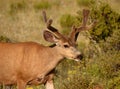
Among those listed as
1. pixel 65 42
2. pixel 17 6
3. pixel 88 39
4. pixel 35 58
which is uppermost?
pixel 65 42

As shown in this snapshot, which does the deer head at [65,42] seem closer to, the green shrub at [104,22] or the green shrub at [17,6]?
the green shrub at [104,22]

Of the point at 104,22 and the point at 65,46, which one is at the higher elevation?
the point at 65,46

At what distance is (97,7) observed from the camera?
17.0 meters

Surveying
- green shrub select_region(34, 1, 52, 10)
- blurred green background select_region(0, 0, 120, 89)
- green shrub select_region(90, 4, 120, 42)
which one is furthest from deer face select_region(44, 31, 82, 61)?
green shrub select_region(34, 1, 52, 10)

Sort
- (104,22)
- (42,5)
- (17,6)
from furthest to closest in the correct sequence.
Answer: (42,5) < (17,6) < (104,22)

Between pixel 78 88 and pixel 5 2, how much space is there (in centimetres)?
2277

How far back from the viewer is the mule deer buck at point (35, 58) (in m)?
12.0

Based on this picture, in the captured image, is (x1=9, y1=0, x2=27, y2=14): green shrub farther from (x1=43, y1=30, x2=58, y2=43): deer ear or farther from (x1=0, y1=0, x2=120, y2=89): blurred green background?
(x1=43, y1=30, x2=58, y2=43): deer ear

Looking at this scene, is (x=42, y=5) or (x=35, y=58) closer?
(x=35, y=58)

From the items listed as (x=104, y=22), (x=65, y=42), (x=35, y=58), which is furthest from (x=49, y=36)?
(x=104, y=22)

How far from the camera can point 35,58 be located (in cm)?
1216

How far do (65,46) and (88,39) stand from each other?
7925 millimetres

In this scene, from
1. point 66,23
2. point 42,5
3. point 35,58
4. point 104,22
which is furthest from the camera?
point 42,5

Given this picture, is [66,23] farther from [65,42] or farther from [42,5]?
[65,42]
